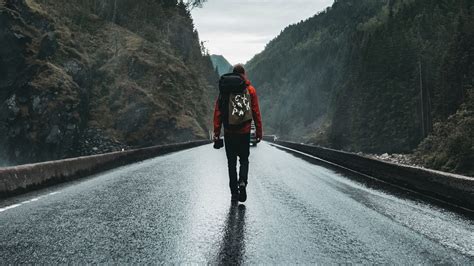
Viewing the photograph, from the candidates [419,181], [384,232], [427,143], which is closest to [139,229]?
[384,232]

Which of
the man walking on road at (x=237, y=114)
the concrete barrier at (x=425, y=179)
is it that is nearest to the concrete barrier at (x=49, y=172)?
the man walking on road at (x=237, y=114)

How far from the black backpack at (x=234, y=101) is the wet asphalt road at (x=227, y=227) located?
1373mm

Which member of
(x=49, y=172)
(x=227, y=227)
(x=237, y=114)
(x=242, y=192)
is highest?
(x=237, y=114)

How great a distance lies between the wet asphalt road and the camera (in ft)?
13.4


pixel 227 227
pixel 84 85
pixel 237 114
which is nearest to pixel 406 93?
pixel 84 85

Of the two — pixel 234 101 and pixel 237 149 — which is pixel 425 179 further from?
pixel 234 101

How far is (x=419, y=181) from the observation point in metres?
8.53

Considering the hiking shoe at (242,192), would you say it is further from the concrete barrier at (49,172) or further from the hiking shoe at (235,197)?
the concrete barrier at (49,172)

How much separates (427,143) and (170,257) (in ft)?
109

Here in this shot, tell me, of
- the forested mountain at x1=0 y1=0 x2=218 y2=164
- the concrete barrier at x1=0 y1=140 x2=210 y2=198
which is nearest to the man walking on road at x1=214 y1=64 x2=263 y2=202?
the concrete barrier at x1=0 y1=140 x2=210 y2=198

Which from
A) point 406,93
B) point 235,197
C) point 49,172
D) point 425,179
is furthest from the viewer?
point 406,93

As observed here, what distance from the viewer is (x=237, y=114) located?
271 inches

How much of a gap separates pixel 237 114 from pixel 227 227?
2121 millimetres

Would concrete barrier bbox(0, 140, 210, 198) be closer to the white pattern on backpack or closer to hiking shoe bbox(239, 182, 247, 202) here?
hiking shoe bbox(239, 182, 247, 202)
